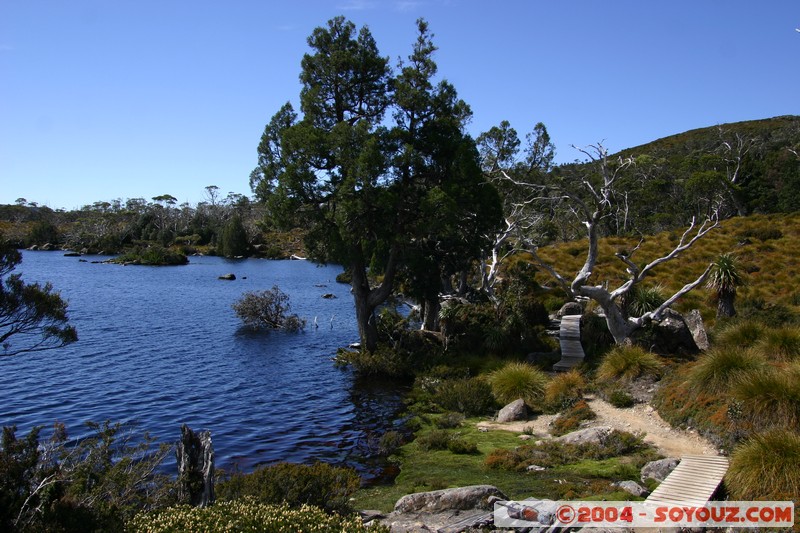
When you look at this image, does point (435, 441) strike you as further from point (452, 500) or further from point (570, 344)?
point (570, 344)

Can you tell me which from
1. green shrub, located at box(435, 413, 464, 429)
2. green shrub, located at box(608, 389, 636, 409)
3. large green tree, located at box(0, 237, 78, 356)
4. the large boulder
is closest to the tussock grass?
the large boulder

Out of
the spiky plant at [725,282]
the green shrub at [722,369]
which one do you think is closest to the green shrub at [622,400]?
the green shrub at [722,369]

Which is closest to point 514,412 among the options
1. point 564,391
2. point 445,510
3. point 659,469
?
point 564,391

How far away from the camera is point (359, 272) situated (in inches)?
1148

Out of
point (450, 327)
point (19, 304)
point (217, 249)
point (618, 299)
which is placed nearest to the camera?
point (19, 304)

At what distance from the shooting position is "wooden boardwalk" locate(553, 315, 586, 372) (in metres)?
24.7

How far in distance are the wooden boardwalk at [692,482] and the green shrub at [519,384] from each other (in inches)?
338

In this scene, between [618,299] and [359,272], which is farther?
[359,272]

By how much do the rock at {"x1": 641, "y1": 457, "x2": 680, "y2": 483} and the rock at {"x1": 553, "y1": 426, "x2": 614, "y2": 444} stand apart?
255cm

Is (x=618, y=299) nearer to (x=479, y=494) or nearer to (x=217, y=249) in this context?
(x=479, y=494)

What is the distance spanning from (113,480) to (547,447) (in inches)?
422

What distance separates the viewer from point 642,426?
1745 centimetres

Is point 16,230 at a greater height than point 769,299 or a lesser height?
greater

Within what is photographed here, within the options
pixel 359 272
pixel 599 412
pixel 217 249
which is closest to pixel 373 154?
pixel 359 272
